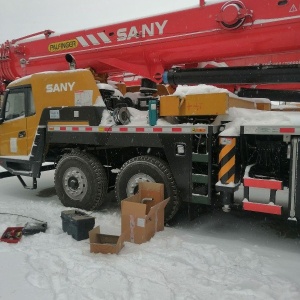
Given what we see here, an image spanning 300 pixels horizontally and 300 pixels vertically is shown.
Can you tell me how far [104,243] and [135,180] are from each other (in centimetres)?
114

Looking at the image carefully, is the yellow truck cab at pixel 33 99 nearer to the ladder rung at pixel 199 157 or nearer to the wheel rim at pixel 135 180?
the wheel rim at pixel 135 180

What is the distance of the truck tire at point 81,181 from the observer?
17.3ft

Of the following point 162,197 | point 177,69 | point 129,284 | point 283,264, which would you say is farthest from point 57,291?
point 177,69

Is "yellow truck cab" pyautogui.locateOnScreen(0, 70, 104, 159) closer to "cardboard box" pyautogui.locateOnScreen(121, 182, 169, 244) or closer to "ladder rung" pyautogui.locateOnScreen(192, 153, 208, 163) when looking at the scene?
"ladder rung" pyautogui.locateOnScreen(192, 153, 208, 163)

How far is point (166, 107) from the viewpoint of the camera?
14.8 ft

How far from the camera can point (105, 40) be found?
527 centimetres

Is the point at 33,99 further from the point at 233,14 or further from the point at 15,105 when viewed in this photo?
the point at 233,14

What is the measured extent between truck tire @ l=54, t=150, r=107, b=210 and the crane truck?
0.7 inches

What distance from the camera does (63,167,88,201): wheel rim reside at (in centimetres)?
542

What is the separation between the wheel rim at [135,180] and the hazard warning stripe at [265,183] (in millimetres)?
1350

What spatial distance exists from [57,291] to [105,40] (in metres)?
3.71

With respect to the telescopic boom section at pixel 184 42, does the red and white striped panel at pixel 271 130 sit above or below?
below

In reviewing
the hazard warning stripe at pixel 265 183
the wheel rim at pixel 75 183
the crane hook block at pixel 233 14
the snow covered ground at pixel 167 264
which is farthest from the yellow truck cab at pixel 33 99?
the hazard warning stripe at pixel 265 183

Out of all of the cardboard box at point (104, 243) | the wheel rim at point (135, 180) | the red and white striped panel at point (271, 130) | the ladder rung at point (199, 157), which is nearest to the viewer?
the cardboard box at point (104, 243)
